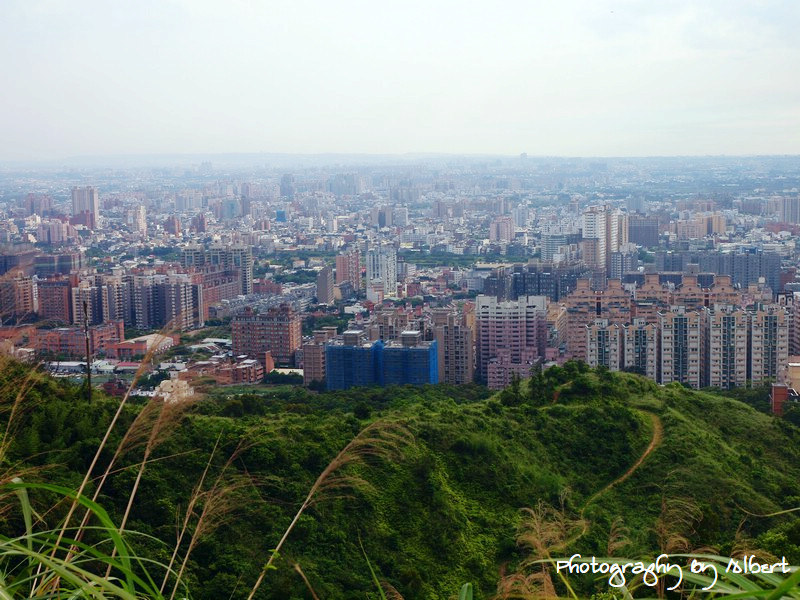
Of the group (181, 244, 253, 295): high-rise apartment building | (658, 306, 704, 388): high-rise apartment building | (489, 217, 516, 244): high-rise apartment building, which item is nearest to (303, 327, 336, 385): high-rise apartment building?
(658, 306, 704, 388): high-rise apartment building

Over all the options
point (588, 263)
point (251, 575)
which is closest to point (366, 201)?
point (588, 263)

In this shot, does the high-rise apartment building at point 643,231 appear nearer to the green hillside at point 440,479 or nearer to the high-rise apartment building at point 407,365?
A: the high-rise apartment building at point 407,365

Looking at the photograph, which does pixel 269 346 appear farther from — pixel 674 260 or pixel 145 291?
pixel 674 260

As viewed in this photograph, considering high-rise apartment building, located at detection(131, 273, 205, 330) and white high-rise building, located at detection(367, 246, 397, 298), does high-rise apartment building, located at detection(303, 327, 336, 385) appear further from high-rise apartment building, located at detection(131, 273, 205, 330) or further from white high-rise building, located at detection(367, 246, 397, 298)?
white high-rise building, located at detection(367, 246, 397, 298)

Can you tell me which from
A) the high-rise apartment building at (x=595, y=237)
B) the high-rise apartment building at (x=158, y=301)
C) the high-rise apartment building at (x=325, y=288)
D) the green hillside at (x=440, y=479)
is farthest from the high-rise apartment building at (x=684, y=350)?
the high-rise apartment building at (x=595, y=237)

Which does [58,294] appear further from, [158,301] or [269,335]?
[269,335]

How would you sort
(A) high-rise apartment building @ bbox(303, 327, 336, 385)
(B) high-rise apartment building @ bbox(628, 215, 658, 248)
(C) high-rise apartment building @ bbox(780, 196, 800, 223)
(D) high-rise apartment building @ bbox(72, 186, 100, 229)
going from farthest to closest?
(D) high-rise apartment building @ bbox(72, 186, 100, 229) < (C) high-rise apartment building @ bbox(780, 196, 800, 223) < (B) high-rise apartment building @ bbox(628, 215, 658, 248) < (A) high-rise apartment building @ bbox(303, 327, 336, 385)

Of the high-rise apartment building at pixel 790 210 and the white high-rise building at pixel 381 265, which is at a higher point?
the high-rise apartment building at pixel 790 210
